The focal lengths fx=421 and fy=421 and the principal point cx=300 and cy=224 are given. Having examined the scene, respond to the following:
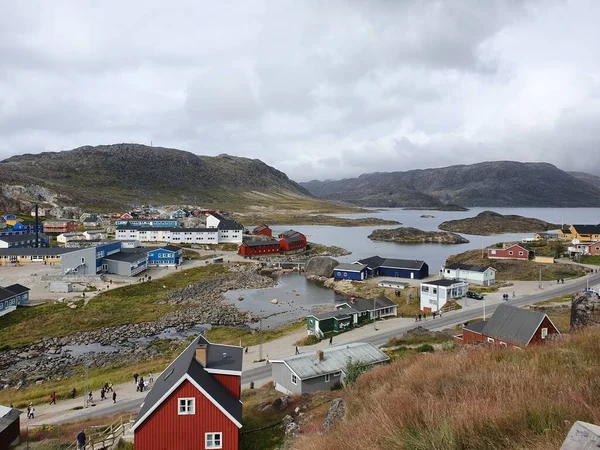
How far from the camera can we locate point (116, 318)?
1559 inches

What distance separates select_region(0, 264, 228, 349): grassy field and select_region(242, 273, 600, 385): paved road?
19035 mm

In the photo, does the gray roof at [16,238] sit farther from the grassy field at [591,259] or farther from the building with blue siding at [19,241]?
the grassy field at [591,259]

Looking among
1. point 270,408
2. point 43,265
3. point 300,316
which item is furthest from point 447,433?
point 43,265

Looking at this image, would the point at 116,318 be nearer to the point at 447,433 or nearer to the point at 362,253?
the point at 447,433

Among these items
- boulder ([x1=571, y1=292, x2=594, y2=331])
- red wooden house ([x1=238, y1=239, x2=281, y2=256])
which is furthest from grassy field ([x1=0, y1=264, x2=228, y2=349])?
boulder ([x1=571, y1=292, x2=594, y2=331])

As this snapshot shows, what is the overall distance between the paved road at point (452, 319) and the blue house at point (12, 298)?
28.1 m

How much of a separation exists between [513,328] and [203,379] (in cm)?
1687

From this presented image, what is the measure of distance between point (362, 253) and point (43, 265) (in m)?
55.2

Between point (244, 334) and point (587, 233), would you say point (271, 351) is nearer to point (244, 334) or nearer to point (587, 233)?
point (244, 334)

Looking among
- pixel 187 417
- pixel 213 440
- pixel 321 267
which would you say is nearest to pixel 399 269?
pixel 321 267

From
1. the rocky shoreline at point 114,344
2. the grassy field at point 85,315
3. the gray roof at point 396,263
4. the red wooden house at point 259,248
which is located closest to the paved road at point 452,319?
the rocky shoreline at point 114,344

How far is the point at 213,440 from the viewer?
13.2 meters

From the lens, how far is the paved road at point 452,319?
24500mm

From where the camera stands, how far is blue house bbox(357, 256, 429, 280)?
5600 centimetres
